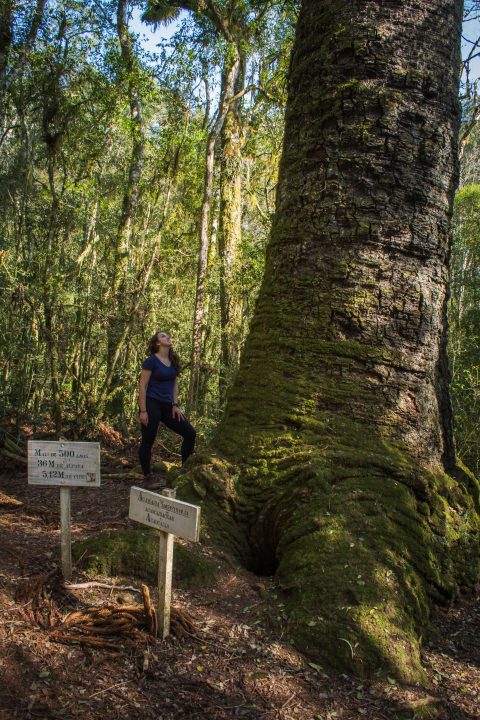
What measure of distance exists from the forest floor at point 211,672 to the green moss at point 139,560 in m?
0.07

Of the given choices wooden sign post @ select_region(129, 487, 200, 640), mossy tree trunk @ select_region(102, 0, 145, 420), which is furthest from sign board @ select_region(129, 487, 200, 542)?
mossy tree trunk @ select_region(102, 0, 145, 420)

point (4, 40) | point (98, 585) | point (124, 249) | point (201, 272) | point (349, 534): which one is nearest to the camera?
point (98, 585)

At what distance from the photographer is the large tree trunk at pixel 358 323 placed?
12.1ft

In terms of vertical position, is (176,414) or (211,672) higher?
(176,414)

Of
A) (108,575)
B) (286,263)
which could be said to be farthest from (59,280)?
(108,575)

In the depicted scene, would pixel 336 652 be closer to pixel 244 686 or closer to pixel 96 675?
pixel 244 686

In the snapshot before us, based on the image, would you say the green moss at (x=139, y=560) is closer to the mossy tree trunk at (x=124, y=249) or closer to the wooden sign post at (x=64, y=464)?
the wooden sign post at (x=64, y=464)

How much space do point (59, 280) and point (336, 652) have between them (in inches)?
260

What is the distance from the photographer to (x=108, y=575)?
3.35 meters

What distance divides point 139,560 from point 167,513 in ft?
2.56

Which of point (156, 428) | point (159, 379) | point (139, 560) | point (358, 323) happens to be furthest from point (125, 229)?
point (139, 560)

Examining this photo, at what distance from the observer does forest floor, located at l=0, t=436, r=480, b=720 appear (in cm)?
240

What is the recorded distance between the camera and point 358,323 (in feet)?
13.1

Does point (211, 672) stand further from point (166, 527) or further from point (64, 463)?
point (64, 463)
